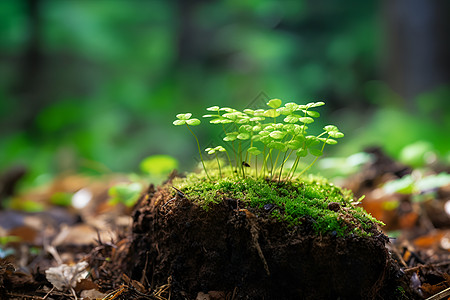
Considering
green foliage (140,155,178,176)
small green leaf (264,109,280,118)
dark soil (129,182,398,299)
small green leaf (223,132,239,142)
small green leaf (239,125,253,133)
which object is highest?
green foliage (140,155,178,176)

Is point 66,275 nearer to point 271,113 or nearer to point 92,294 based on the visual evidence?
point 92,294

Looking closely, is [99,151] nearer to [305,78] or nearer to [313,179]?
[305,78]

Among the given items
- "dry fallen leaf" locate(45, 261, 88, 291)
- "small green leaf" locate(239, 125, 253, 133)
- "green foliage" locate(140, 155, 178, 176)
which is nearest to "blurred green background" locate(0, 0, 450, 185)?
"green foliage" locate(140, 155, 178, 176)

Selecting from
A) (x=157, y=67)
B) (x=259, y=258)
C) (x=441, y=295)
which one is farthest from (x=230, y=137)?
(x=157, y=67)

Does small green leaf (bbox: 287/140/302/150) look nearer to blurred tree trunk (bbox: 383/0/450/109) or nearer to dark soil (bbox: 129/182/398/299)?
dark soil (bbox: 129/182/398/299)

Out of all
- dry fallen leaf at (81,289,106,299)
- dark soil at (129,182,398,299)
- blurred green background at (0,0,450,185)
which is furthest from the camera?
blurred green background at (0,0,450,185)

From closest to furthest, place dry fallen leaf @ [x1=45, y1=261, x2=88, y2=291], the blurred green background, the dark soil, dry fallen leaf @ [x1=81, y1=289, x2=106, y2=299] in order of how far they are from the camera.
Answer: the dark soil
dry fallen leaf @ [x1=81, y1=289, x2=106, y2=299]
dry fallen leaf @ [x1=45, y1=261, x2=88, y2=291]
the blurred green background
